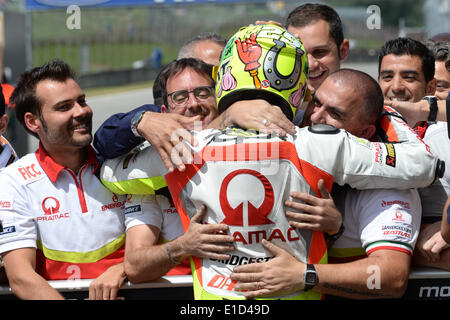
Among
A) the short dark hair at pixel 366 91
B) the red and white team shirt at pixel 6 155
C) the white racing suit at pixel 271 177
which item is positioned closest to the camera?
the white racing suit at pixel 271 177

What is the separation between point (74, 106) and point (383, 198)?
172 cm

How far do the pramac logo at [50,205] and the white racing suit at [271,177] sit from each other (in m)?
0.81

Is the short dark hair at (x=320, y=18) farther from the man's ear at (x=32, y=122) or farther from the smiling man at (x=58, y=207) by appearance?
the man's ear at (x=32, y=122)

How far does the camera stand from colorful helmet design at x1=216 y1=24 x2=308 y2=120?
247cm

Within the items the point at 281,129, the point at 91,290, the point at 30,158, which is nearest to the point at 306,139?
the point at 281,129

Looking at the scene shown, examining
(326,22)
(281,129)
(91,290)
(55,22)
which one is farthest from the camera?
(55,22)

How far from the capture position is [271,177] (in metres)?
2.37

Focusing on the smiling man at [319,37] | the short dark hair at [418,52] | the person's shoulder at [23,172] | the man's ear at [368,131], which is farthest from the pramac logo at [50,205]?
the short dark hair at [418,52]

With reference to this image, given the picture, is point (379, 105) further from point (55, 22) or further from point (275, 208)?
point (55, 22)

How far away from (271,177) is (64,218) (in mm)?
1217

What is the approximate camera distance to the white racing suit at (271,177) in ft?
7.73

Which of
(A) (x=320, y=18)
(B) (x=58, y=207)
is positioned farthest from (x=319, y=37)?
(B) (x=58, y=207)

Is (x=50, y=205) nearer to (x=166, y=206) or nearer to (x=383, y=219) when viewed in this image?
(x=166, y=206)

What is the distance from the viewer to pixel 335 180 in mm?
2471
